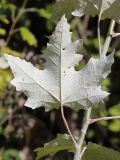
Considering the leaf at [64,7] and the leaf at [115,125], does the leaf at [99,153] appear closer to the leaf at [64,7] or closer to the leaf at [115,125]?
the leaf at [64,7]

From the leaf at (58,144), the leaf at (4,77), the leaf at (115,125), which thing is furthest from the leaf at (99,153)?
the leaf at (115,125)

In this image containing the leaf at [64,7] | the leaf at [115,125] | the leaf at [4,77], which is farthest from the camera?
the leaf at [115,125]

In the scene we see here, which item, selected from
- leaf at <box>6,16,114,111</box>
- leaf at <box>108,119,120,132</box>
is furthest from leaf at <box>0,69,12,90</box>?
leaf at <box>6,16,114,111</box>

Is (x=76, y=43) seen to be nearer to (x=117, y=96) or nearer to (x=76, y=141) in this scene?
(x=76, y=141)

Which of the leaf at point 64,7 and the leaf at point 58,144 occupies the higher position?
the leaf at point 64,7

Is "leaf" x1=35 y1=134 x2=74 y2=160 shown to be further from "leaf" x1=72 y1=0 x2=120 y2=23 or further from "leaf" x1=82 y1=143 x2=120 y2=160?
"leaf" x1=72 y1=0 x2=120 y2=23

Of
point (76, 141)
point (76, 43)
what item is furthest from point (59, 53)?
point (76, 141)
